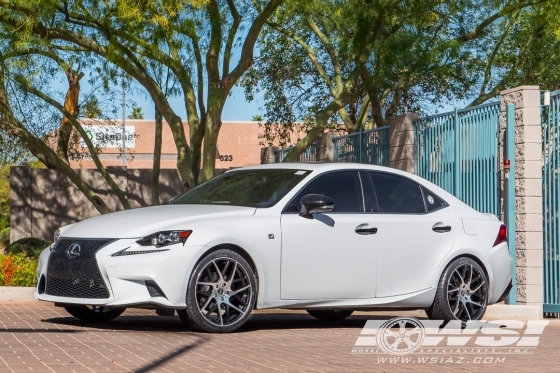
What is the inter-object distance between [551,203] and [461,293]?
10.6 feet

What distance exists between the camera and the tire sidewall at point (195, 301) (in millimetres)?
9586

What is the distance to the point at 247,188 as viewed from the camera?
10.9 meters

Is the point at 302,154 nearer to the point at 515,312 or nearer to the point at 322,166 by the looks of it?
the point at 515,312

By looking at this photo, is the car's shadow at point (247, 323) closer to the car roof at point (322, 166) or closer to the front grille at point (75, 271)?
the front grille at point (75, 271)

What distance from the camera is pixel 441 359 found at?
8.52m

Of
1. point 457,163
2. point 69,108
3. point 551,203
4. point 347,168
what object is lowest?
point 551,203

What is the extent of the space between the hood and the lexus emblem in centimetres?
11

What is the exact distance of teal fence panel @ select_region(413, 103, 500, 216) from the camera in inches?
564

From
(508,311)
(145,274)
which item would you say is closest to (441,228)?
(508,311)

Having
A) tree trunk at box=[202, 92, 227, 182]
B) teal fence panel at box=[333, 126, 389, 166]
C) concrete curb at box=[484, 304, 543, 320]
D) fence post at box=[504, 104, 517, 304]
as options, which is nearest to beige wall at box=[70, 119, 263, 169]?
teal fence panel at box=[333, 126, 389, 166]

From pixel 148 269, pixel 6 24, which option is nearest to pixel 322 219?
pixel 148 269

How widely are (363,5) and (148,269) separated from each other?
10.0m

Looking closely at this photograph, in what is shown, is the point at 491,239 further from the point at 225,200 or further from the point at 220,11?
the point at 220,11

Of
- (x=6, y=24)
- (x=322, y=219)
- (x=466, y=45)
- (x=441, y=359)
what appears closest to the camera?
(x=441, y=359)
